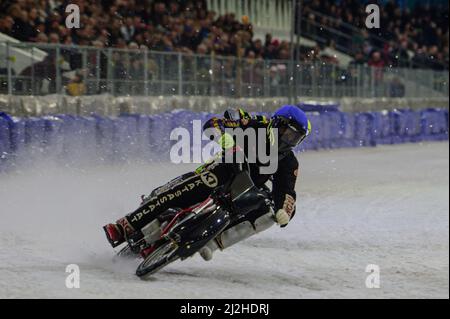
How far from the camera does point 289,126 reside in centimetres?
655

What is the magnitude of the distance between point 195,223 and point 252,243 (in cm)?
220

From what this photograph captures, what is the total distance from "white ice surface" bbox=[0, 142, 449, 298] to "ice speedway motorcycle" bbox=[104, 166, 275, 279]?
200 mm

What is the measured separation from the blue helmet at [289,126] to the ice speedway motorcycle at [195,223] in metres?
0.42

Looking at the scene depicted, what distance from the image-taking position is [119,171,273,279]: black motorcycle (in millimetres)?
6297

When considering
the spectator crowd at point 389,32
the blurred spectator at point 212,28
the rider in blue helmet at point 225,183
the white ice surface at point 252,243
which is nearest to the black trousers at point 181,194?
the rider in blue helmet at point 225,183

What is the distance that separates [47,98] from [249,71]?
4905 mm

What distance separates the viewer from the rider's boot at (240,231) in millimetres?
6449

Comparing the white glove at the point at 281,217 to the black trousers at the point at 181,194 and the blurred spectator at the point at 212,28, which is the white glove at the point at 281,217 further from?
the blurred spectator at the point at 212,28

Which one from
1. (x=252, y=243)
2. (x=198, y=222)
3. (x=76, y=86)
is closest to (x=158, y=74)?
A: (x=76, y=86)

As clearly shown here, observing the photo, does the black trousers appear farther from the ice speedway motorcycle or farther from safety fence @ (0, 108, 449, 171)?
safety fence @ (0, 108, 449, 171)

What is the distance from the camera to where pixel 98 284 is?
6.15 metres

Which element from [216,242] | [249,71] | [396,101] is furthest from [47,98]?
[396,101]

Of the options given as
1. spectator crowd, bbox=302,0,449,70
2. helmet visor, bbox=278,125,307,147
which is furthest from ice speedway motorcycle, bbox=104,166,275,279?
spectator crowd, bbox=302,0,449,70
